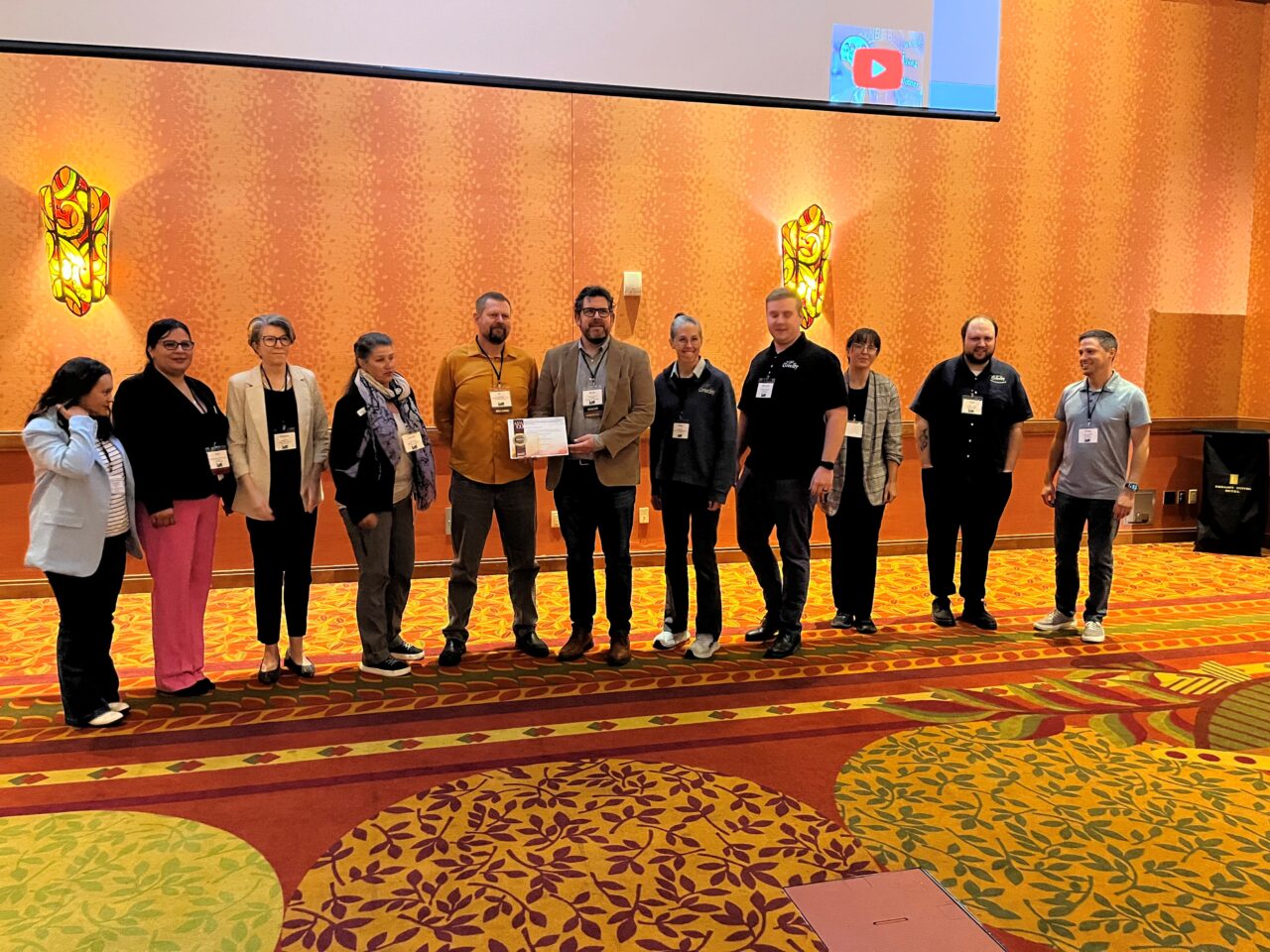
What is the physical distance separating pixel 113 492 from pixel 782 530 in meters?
2.68

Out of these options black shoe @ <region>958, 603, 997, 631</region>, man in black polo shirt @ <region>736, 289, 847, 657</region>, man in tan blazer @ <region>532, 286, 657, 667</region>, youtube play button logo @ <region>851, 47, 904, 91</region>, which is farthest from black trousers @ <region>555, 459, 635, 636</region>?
youtube play button logo @ <region>851, 47, 904, 91</region>

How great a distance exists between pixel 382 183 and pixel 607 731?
3734 mm

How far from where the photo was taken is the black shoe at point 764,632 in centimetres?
412

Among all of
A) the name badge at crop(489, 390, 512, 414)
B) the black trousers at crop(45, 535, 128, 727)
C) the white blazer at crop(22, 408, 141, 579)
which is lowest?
the black trousers at crop(45, 535, 128, 727)

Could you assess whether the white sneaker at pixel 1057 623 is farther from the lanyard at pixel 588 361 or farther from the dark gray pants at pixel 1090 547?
the lanyard at pixel 588 361

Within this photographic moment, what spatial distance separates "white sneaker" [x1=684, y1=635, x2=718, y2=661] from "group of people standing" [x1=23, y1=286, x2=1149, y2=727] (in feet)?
0.03

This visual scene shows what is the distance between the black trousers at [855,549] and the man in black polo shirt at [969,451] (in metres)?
0.41

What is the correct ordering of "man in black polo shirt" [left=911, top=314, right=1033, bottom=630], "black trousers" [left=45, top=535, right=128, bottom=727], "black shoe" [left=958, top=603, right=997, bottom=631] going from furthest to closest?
"black shoe" [left=958, top=603, right=997, bottom=631] → "man in black polo shirt" [left=911, top=314, right=1033, bottom=630] → "black trousers" [left=45, top=535, right=128, bottom=727]

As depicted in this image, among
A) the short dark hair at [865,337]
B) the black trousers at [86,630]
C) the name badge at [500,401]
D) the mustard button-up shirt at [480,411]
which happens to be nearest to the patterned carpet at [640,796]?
the black trousers at [86,630]

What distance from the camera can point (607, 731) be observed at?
3.07m

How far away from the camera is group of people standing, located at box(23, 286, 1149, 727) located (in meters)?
3.10

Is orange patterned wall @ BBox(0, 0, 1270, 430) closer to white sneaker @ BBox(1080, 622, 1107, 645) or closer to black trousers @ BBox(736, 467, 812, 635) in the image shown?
black trousers @ BBox(736, 467, 812, 635)

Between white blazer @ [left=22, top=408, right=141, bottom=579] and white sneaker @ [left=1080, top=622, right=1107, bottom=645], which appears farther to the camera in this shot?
white sneaker @ [left=1080, top=622, right=1107, bottom=645]

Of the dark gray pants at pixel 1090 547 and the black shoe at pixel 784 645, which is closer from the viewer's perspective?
the black shoe at pixel 784 645
